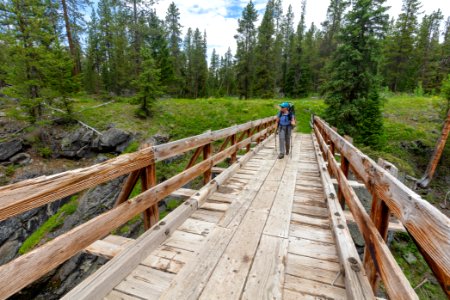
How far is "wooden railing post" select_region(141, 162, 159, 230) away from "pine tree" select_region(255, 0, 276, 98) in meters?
32.7

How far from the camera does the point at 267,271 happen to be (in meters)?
2.27

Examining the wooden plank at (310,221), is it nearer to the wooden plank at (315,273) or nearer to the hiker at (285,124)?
the wooden plank at (315,273)

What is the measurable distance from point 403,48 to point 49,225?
47.3 meters

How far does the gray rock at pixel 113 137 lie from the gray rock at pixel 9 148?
4342 mm

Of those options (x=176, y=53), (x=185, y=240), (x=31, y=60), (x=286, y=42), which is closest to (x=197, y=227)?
(x=185, y=240)

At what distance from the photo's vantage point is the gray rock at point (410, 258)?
7201mm

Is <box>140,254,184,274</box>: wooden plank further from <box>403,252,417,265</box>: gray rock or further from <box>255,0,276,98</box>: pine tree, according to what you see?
<box>255,0,276,98</box>: pine tree

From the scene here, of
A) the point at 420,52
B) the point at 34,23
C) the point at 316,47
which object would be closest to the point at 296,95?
the point at 316,47

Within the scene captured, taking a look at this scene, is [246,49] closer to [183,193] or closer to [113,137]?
[113,137]

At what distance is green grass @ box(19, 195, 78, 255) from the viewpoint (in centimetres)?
809

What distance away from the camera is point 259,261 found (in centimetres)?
241

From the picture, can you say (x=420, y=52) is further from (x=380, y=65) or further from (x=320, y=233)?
(x=320, y=233)

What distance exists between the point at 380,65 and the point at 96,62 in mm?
36863

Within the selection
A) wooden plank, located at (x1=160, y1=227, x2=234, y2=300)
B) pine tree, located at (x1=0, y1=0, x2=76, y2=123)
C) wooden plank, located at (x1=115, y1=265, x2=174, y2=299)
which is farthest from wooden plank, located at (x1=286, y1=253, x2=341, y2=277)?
pine tree, located at (x1=0, y1=0, x2=76, y2=123)
